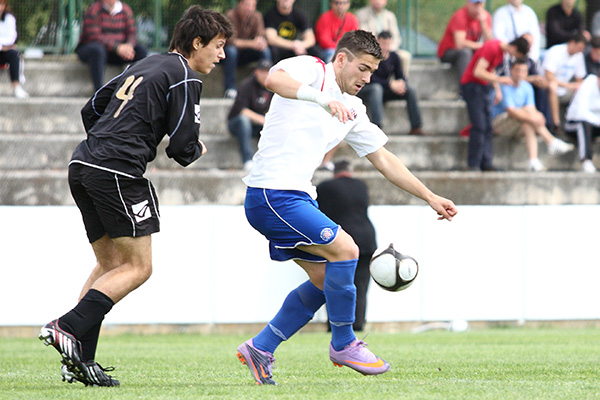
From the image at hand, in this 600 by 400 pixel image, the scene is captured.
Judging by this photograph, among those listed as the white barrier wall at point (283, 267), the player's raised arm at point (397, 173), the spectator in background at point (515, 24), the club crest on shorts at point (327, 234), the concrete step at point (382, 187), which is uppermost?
the spectator in background at point (515, 24)

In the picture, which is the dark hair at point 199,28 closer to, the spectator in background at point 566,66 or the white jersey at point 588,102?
the white jersey at point 588,102

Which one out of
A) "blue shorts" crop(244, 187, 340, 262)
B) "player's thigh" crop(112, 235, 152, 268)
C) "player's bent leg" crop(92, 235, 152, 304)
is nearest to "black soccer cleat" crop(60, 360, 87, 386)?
"player's bent leg" crop(92, 235, 152, 304)

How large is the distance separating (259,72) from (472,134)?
121 inches

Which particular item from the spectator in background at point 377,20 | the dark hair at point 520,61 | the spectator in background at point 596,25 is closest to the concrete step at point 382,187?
the dark hair at point 520,61

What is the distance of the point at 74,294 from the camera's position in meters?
10.6

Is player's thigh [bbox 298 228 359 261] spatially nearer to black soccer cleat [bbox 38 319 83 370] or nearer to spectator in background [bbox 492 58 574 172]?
black soccer cleat [bbox 38 319 83 370]

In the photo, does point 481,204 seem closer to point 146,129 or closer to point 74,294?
point 74,294

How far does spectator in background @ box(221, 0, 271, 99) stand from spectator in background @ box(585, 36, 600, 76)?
4807 mm

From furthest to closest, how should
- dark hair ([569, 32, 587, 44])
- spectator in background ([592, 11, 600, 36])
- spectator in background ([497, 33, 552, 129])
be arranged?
spectator in background ([592, 11, 600, 36]), dark hair ([569, 32, 587, 44]), spectator in background ([497, 33, 552, 129])

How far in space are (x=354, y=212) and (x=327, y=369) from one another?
13.9 ft

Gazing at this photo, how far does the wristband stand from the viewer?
5.08 metres

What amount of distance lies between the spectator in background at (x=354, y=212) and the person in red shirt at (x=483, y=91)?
285cm

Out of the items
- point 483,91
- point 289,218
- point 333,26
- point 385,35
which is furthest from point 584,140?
point 289,218

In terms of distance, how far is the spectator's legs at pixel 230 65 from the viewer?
13.6 m
